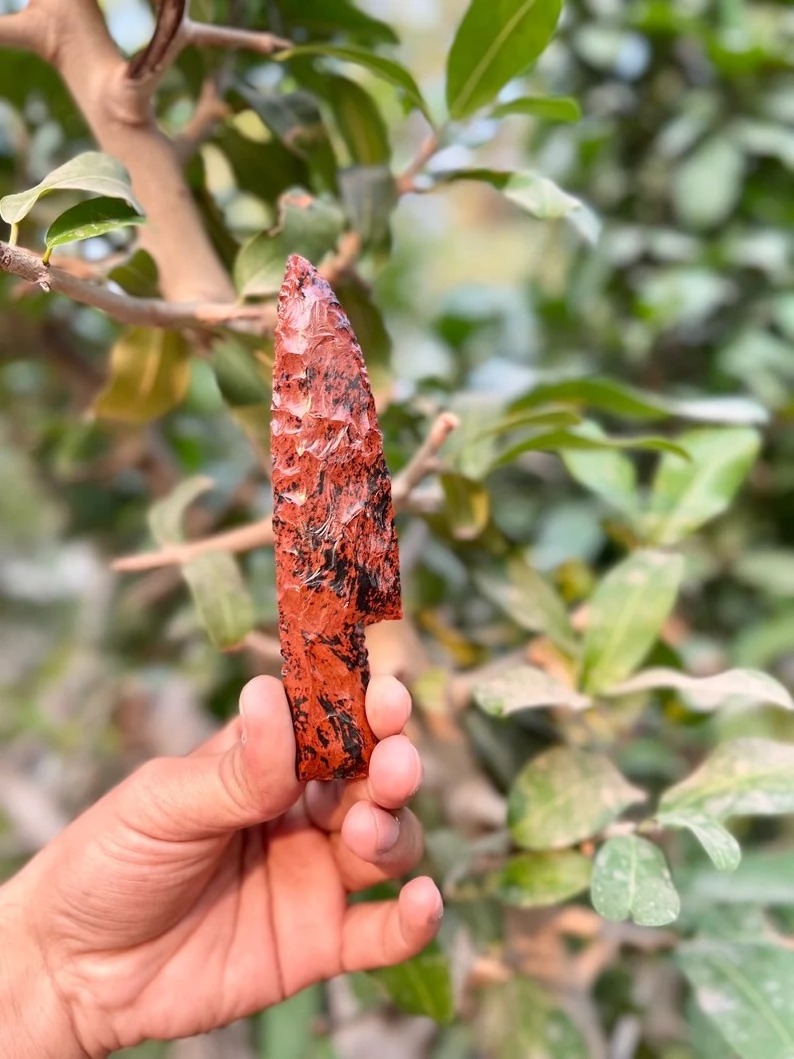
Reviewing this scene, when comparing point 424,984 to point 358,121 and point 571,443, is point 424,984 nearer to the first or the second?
point 571,443

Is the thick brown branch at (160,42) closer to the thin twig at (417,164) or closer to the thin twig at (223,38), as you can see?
the thin twig at (223,38)

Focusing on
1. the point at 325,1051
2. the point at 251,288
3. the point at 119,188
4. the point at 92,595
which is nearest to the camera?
the point at 119,188

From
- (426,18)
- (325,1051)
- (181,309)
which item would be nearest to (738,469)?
(181,309)

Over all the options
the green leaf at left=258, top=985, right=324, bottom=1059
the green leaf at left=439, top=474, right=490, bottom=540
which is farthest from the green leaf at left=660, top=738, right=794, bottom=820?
the green leaf at left=258, top=985, right=324, bottom=1059

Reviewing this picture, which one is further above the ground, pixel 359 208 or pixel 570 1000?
pixel 359 208

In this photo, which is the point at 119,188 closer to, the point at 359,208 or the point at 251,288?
the point at 251,288

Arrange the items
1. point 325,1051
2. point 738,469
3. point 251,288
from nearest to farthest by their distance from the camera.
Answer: point 251,288
point 738,469
point 325,1051

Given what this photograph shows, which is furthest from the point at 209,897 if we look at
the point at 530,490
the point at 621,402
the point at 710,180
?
the point at 710,180
